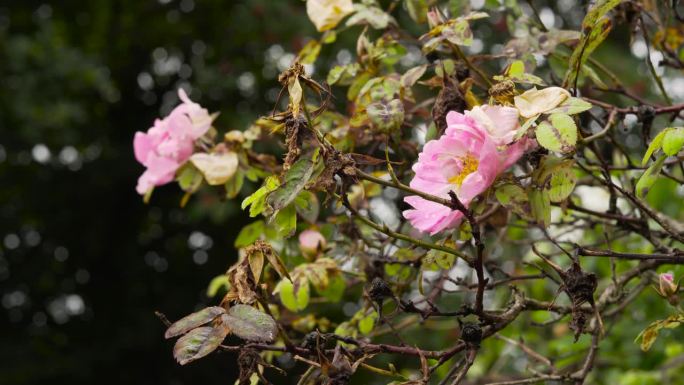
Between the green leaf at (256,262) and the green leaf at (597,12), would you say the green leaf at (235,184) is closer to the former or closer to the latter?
the green leaf at (256,262)

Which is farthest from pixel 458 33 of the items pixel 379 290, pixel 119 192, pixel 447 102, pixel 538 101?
pixel 119 192

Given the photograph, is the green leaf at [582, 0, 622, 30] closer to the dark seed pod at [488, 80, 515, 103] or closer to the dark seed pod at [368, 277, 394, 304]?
the dark seed pod at [488, 80, 515, 103]

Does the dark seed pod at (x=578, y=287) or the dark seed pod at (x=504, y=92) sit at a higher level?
the dark seed pod at (x=504, y=92)

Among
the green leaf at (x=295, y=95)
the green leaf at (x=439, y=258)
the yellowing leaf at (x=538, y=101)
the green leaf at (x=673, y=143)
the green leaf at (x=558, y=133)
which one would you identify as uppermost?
the green leaf at (x=295, y=95)

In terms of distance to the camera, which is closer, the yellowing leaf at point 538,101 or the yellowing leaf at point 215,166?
the yellowing leaf at point 538,101

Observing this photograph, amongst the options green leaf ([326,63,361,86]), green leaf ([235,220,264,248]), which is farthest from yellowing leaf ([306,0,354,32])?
green leaf ([235,220,264,248])

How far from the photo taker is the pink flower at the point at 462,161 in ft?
2.34

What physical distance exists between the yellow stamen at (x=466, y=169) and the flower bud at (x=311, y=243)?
1.41 feet

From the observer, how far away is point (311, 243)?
1159mm

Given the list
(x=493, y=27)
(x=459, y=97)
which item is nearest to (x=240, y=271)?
(x=459, y=97)

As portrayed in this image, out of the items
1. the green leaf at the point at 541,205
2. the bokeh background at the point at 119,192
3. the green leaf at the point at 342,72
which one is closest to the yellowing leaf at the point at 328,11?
the green leaf at the point at 342,72

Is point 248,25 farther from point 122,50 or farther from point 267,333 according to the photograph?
point 267,333

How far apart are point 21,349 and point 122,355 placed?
0.56 m

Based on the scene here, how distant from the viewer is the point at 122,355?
4875mm
